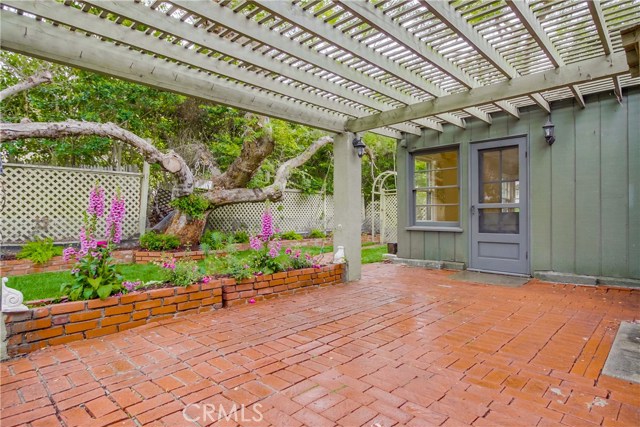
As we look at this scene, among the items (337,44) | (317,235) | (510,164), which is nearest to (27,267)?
(337,44)

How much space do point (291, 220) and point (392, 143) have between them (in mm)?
4670

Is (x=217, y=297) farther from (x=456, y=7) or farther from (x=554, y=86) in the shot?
(x=554, y=86)

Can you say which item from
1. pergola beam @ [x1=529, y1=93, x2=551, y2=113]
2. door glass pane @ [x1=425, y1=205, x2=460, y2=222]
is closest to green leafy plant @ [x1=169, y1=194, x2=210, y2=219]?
door glass pane @ [x1=425, y1=205, x2=460, y2=222]

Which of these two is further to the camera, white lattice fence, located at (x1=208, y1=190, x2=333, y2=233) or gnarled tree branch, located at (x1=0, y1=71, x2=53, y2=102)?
white lattice fence, located at (x1=208, y1=190, x2=333, y2=233)

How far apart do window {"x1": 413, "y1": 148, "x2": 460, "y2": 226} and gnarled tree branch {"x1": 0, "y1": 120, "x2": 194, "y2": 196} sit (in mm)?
4527

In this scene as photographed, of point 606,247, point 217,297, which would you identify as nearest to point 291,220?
point 217,297

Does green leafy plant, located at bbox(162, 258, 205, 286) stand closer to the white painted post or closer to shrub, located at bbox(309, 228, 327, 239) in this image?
the white painted post

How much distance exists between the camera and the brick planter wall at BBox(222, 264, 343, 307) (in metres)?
3.63

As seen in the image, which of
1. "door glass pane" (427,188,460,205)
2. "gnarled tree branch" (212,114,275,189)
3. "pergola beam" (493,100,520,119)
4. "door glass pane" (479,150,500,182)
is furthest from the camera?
"gnarled tree branch" (212,114,275,189)

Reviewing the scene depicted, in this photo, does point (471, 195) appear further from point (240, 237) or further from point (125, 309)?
point (125, 309)

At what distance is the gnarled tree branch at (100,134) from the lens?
17.2 feet

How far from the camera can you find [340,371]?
7.04 ft

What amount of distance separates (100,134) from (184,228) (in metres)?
2.25

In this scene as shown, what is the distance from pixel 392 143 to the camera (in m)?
11.7
